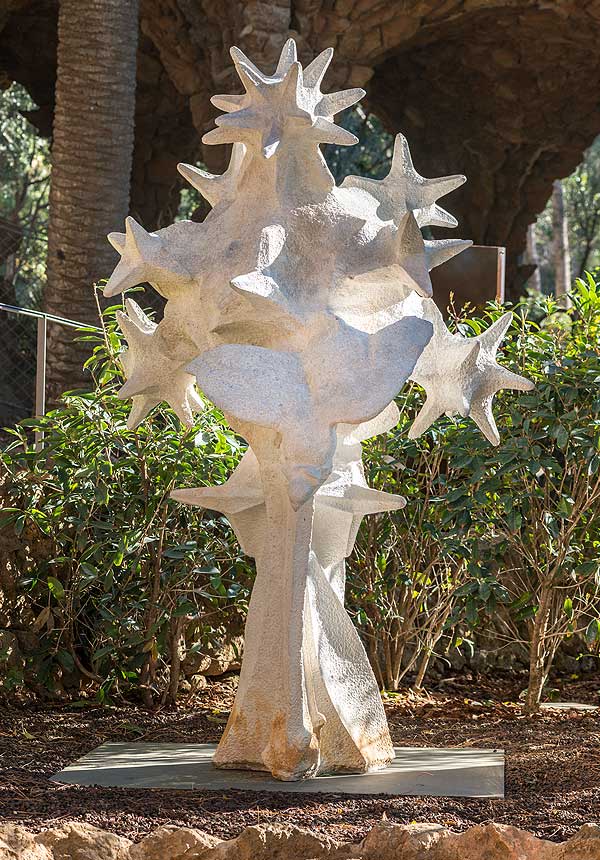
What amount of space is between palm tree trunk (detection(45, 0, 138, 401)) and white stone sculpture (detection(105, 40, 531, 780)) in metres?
3.12

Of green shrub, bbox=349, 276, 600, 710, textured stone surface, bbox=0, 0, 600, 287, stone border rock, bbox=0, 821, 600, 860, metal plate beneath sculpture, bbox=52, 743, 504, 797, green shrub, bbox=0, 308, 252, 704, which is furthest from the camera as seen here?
textured stone surface, bbox=0, 0, 600, 287

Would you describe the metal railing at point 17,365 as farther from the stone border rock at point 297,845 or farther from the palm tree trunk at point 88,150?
the stone border rock at point 297,845

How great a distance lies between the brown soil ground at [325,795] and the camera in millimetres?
3455

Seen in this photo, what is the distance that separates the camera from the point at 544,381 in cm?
515

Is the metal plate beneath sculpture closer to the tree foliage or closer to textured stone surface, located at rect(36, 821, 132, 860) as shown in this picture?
textured stone surface, located at rect(36, 821, 132, 860)

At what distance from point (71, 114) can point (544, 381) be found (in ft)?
13.6

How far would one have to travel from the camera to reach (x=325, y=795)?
3.77 metres

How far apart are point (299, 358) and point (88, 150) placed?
14.2ft

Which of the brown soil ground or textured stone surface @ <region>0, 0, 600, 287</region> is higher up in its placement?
textured stone surface @ <region>0, 0, 600, 287</region>

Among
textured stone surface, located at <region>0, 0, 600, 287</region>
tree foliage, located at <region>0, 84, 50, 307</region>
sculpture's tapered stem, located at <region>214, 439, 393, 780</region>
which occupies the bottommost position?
sculpture's tapered stem, located at <region>214, 439, 393, 780</region>

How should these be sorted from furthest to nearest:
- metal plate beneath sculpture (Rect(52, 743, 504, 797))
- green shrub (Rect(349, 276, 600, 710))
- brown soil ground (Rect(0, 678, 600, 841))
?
green shrub (Rect(349, 276, 600, 710)), metal plate beneath sculpture (Rect(52, 743, 504, 797)), brown soil ground (Rect(0, 678, 600, 841))

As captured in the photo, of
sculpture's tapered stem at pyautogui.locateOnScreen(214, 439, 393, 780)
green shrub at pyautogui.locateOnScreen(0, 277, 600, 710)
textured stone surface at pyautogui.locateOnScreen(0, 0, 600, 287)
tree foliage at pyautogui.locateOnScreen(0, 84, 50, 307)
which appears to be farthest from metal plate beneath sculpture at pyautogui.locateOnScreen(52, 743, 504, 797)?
tree foliage at pyautogui.locateOnScreen(0, 84, 50, 307)

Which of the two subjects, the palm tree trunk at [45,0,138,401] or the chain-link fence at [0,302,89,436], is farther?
the chain-link fence at [0,302,89,436]

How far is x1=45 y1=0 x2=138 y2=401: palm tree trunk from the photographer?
24.8 feet
